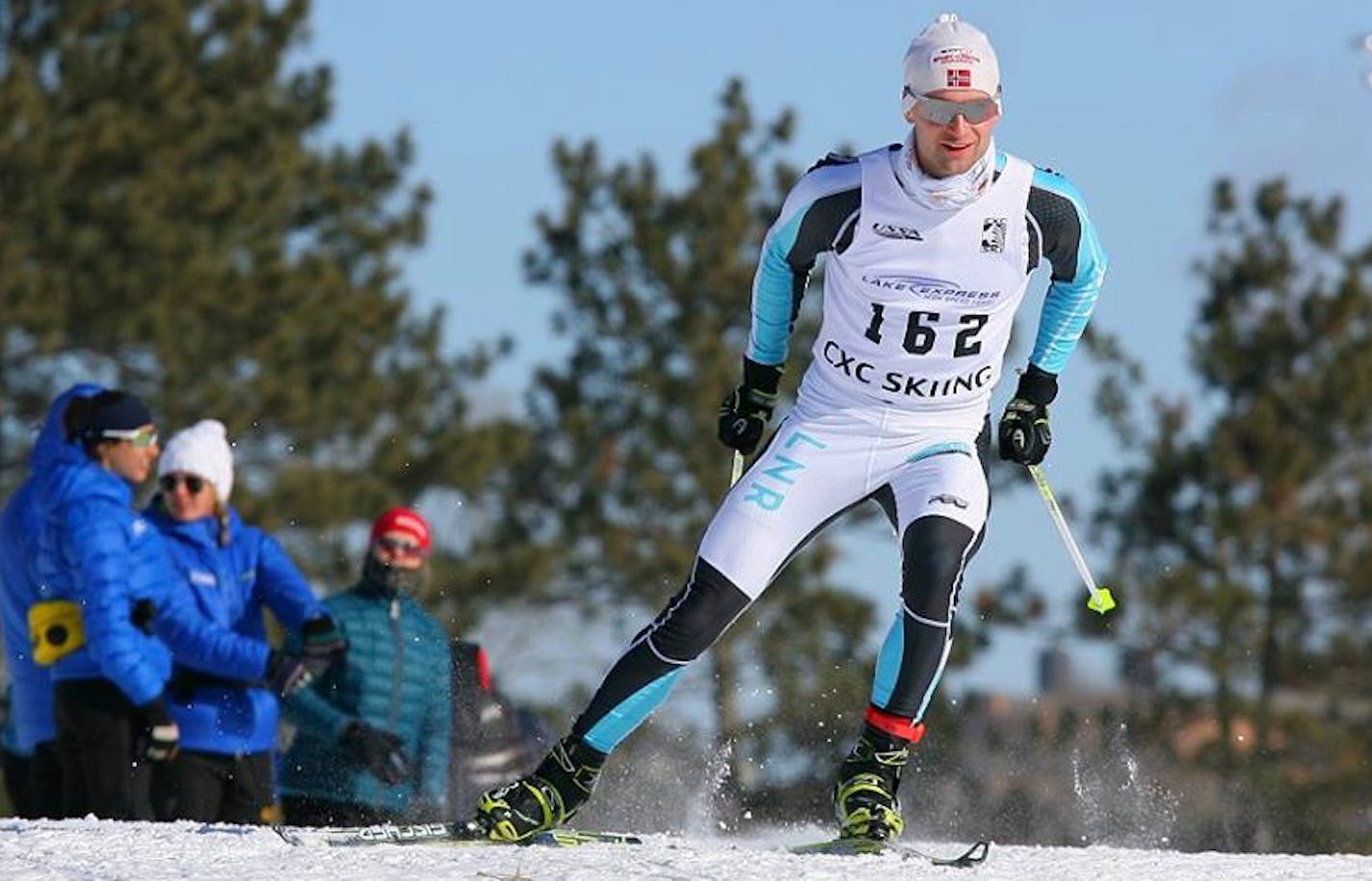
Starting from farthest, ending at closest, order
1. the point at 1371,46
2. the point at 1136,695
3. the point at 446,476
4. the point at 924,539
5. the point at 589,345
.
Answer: the point at 589,345 → the point at 446,476 → the point at 1136,695 → the point at 1371,46 → the point at 924,539

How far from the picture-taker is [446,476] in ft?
98.8

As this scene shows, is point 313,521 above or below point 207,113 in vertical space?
below

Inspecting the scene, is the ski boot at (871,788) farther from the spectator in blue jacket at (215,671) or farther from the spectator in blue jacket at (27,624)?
the spectator in blue jacket at (27,624)

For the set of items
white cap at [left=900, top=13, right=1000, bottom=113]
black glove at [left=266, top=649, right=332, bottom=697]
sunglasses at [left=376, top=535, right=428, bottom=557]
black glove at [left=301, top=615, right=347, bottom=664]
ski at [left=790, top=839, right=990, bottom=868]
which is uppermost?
white cap at [left=900, top=13, right=1000, bottom=113]

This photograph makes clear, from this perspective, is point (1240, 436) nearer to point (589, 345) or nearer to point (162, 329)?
point (589, 345)

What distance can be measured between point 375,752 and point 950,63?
11.2 feet

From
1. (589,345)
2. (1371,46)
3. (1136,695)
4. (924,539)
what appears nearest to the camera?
(924,539)

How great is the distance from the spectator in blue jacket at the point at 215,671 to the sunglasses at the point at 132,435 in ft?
0.46

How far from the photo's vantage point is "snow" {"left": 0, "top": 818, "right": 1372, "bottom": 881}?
6.34 meters

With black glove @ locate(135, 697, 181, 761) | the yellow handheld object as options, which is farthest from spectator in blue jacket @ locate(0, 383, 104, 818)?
black glove @ locate(135, 697, 181, 761)

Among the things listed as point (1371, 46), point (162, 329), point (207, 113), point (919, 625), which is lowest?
point (919, 625)

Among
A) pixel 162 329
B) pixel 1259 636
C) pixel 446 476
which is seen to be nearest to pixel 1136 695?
pixel 1259 636

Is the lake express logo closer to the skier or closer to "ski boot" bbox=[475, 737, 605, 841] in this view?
the skier

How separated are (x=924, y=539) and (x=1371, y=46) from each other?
2.09 meters
